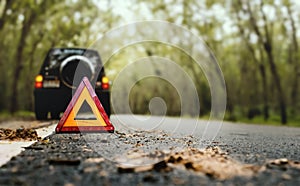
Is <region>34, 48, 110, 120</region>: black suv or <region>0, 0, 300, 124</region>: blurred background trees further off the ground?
<region>0, 0, 300, 124</region>: blurred background trees

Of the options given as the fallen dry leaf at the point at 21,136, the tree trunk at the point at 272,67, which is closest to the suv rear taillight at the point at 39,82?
the fallen dry leaf at the point at 21,136

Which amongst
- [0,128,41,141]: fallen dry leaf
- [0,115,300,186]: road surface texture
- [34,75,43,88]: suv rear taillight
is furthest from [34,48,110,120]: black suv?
[0,115,300,186]: road surface texture

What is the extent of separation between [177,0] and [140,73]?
73.1ft

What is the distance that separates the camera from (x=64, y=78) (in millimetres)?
14109

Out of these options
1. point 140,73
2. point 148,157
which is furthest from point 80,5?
point 148,157

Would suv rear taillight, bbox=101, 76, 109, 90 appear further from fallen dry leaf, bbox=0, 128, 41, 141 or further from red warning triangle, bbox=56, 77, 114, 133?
fallen dry leaf, bbox=0, 128, 41, 141

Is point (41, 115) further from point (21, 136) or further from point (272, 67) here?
point (272, 67)

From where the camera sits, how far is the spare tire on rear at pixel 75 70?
1363 cm

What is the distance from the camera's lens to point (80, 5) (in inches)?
1426

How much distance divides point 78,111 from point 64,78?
528cm

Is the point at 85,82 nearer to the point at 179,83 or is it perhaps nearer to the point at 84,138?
the point at 84,138

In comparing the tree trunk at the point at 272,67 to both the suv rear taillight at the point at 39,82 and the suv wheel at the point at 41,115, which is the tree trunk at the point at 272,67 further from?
the suv rear taillight at the point at 39,82

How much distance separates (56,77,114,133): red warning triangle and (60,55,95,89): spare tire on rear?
433 centimetres

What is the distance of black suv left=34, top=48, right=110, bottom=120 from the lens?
13.8 meters
